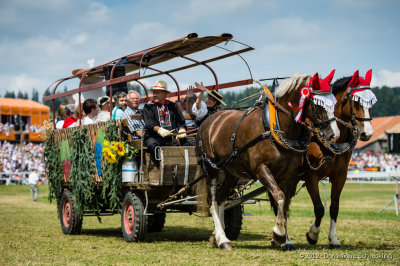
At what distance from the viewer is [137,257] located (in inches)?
275

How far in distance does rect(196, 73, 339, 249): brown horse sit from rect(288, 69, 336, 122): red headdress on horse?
1 centimetres

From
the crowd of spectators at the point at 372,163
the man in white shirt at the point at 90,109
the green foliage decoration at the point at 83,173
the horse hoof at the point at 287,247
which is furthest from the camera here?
the crowd of spectators at the point at 372,163

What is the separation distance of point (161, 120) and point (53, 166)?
3.32 metres

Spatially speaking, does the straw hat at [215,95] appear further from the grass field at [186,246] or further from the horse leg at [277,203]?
the horse leg at [277,203]

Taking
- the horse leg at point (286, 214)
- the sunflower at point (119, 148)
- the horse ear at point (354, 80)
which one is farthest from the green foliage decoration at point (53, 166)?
the horse ear at point (354, 80)

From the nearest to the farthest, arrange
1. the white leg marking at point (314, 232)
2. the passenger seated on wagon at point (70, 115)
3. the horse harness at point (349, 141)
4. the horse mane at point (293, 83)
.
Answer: the horse mane at point (293, 83)
the horse harness at point (349, 141)
the white leg marking at point (314, 232)
the passenger seated on wagon at point (70, 115)

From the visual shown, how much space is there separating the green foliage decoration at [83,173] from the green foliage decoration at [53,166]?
87 centimetres

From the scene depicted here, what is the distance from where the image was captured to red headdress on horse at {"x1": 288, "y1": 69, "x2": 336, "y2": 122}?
6.82m

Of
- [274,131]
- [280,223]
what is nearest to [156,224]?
[280,223]

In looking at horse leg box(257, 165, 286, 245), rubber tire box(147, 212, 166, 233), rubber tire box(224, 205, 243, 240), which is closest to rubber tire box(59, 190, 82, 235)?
rubber tire box(147, 212, 166, 233)

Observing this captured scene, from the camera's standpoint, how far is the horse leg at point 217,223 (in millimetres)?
7832

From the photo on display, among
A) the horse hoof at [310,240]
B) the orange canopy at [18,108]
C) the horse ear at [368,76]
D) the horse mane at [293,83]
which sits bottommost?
the horse hoof at [310,240]

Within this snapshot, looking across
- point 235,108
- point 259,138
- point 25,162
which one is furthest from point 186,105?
point 25,162

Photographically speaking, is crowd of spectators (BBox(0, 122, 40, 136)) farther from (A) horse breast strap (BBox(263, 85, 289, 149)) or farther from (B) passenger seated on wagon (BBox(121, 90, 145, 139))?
(A) horse breast strap (BBox(263, 85, 289, 149))
